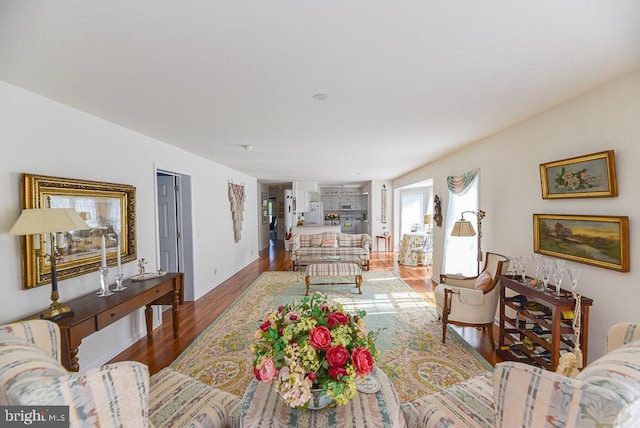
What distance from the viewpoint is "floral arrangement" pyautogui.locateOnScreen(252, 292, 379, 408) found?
4.11ft

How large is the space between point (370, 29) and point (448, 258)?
173 inches

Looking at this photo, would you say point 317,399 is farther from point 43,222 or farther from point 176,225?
point 176,225

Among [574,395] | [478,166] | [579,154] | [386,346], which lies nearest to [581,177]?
[579,154]

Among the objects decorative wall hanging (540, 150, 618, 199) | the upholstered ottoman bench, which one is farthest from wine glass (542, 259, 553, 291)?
the upholstered ottoman bench

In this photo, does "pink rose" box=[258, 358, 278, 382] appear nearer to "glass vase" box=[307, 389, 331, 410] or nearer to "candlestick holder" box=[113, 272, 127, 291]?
"glass vase" box=[307, 389, 331, 410]

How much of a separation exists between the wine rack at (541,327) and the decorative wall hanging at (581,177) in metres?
0.86

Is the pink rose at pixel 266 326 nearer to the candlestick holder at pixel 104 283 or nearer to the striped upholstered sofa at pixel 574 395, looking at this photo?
the striped upholstered sofa at pixel 574 395

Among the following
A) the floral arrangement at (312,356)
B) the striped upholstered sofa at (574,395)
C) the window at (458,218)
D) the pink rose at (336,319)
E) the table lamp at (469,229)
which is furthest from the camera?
the window at (458,218)

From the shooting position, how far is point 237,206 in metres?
6.41

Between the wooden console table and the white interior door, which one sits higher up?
the white interior door

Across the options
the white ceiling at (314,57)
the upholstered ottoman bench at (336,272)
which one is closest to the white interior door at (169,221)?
the white ceiling at (314,57)

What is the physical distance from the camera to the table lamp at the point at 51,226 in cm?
180

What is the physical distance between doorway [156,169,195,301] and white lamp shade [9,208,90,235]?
2.48 m

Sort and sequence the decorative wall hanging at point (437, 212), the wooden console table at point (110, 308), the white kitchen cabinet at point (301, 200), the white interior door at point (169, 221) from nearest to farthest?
the wooden console table at point (110, 308) → the white interior door at point (169, 221) → the decorative wall hanging at point (437, 212) → the white kitchen cabinet at point (301, 200)
